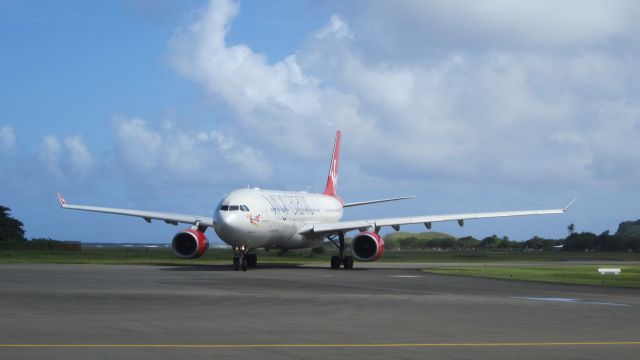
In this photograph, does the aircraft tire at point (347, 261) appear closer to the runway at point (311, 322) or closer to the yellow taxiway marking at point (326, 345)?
the runway at point (311, 322)

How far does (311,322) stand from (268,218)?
85.8ft

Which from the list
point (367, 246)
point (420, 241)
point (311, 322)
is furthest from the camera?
point (420, 241)

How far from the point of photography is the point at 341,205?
54.8m

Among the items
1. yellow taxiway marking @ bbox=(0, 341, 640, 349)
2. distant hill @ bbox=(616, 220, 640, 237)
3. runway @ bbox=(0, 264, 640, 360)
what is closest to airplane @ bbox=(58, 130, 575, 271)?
runway @ bbox=(0, 264, 640, 360)

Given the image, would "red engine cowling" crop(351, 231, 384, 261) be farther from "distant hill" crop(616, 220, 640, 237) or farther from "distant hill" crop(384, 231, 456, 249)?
"distant hill" crop(616, 220, 640, 237)

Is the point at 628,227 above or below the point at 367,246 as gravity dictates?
above

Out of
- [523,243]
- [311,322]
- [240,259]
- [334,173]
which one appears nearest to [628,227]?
[523,243]

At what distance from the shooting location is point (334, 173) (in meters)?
58.0

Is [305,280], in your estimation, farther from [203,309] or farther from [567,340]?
[567,340]

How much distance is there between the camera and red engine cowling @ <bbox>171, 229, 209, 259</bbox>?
42.5m

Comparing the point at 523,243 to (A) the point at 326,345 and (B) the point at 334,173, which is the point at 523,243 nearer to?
(B) the point at 334,173

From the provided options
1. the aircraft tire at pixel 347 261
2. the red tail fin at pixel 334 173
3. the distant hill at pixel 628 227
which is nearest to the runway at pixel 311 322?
the aircraft tire at pixel 347 261

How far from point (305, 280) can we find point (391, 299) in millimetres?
9757

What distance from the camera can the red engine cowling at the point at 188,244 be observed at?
42487 mm
